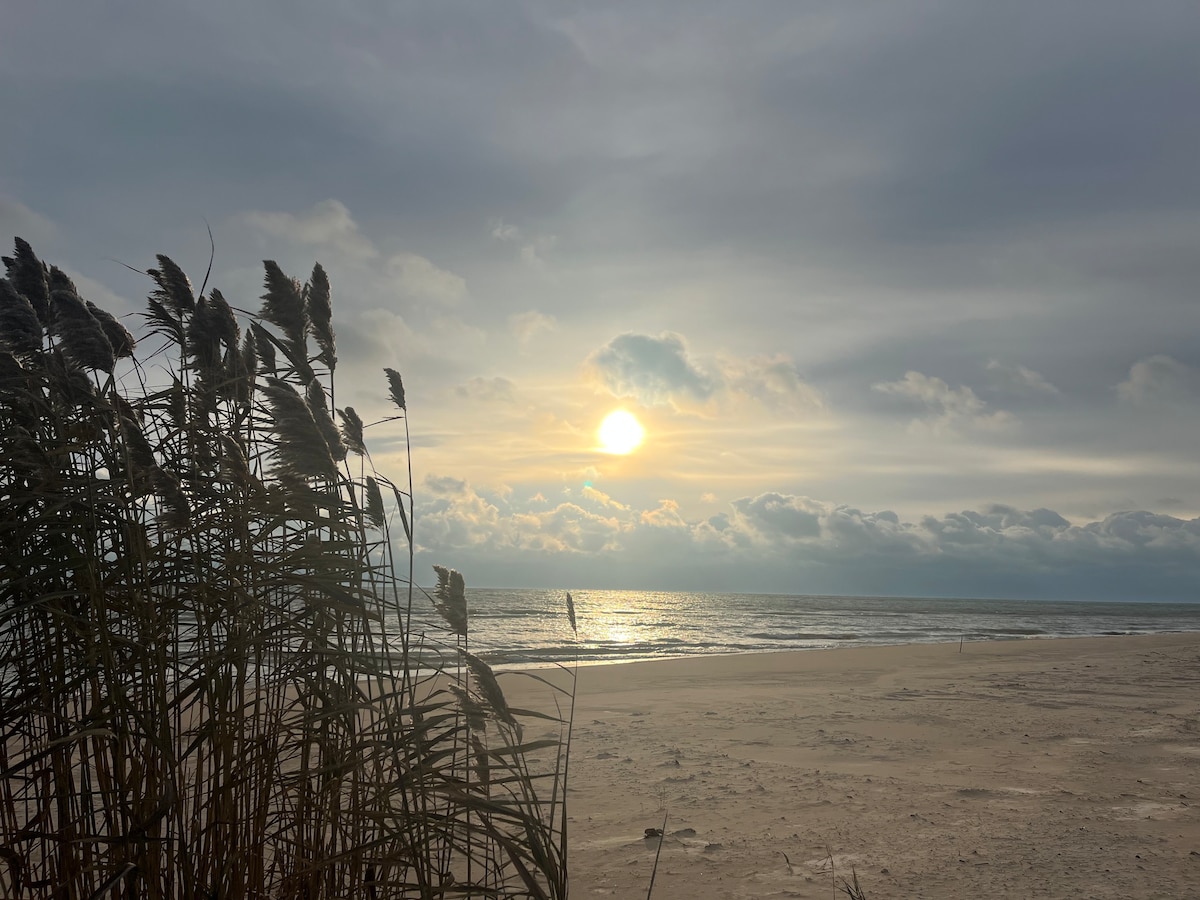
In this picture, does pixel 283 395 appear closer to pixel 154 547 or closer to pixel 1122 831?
pixel 154 547

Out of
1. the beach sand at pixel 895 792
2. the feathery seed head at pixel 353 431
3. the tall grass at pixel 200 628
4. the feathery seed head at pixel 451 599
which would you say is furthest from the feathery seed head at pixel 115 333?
the beach sand at pixel 895 792

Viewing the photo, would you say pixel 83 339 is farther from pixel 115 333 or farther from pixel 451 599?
pixel 451 599

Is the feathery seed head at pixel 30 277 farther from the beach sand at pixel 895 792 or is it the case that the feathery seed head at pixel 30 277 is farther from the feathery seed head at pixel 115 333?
the beach sand at pixel 895 792

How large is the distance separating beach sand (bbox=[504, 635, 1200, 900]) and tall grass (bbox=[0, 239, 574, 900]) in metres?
2.47

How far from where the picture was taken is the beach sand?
172 inches

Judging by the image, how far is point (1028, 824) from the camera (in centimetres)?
516

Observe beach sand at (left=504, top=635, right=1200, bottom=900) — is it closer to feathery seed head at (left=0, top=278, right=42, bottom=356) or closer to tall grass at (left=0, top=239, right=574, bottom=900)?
tall grass at (left=0, top=239, right=574, bottom=900)

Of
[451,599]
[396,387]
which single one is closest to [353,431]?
[396,387]

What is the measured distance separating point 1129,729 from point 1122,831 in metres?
4.28

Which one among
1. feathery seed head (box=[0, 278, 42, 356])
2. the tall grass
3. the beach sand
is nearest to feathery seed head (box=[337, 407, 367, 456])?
the tall grass

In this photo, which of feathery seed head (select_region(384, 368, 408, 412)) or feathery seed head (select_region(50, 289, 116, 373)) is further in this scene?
feathery seed head (select_region(384, 368, 408, 412))

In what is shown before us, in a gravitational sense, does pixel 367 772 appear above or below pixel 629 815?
above

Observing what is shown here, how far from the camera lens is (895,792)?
19.9 ft

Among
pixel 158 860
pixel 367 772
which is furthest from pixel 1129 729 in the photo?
pixel 158 860
